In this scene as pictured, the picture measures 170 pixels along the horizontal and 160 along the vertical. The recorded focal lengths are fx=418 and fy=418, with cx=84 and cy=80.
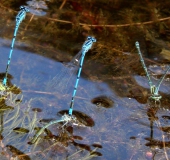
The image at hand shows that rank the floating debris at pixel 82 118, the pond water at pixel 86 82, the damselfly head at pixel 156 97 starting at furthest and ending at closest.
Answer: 1. the damselfly head at pixel 156 97
2. the floating debris at pixel 82 118
3. the pond water at pixel 86 82

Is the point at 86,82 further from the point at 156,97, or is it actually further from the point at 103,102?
the point at 156,97

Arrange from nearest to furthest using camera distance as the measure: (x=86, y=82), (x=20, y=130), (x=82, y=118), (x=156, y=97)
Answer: (x=20, y=130) → (x=82, y=118) → (x=156, y=97) → (x=86, y=82)

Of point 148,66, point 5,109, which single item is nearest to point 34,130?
point 5,109

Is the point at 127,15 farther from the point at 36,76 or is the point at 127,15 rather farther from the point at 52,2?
the point at 36,76

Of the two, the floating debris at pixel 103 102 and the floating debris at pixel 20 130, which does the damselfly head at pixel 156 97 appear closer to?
the floating debris at pixel 103 102

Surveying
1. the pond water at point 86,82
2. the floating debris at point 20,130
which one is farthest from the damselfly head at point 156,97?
the floating debris at point 20,130

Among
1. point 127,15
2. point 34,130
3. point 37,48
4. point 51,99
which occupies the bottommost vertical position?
point 34,130

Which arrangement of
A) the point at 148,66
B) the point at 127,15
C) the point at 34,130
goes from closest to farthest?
the point at 34,130 → the point at 148,66 → the point at 127,15

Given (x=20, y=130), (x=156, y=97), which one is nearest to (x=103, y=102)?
(x=156, y=97)

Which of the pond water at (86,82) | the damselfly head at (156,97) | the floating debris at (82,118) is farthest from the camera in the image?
the damselfly head at (156,97)
